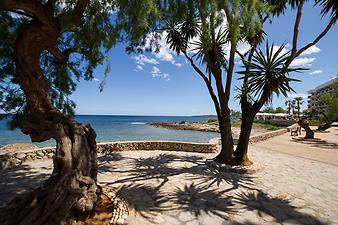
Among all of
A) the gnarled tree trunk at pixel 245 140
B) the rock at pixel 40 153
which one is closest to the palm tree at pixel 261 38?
the gnarled tree trunk at pixel 245 140

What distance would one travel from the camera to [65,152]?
13.2 feet

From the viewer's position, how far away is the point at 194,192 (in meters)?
5.80

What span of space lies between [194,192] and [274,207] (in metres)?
1.89

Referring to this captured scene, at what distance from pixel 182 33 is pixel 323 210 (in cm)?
777

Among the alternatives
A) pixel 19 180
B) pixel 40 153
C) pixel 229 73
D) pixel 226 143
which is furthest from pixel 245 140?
pixel 40 153

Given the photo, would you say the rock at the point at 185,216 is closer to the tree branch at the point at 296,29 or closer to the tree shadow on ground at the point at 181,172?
the tree shadow on ground at the point at 181,172

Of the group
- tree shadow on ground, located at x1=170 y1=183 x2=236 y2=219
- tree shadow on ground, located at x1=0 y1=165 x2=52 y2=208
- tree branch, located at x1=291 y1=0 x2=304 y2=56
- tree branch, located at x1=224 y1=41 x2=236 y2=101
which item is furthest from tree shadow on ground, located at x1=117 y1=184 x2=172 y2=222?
tree branch, located at x1=291 y1=0 x2=304 y2=56

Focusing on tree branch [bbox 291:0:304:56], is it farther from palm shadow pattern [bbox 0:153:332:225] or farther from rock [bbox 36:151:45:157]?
rock [bbox 36:151:45:157]

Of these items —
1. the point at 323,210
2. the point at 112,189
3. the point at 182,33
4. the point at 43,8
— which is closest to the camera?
the point at 43,8

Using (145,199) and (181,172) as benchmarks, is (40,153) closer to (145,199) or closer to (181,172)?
(181,172)

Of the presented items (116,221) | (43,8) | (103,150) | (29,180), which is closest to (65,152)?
(116,221)

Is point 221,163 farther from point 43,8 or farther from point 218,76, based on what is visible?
point 43,8

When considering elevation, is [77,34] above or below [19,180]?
above

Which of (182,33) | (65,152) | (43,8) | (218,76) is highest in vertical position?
(182,33)
